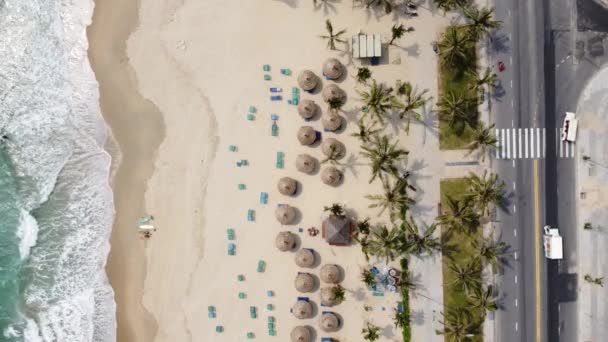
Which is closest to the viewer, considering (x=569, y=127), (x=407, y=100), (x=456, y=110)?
(x=456, y=110)

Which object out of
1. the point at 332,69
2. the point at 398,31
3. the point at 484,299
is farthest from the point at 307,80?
the point at 484,299

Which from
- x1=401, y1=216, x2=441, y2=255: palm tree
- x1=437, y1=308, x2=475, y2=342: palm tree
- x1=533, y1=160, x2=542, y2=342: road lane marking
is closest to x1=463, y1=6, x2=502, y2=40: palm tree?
x1=533, y1=160, x2=542, y2=342: road lane marking

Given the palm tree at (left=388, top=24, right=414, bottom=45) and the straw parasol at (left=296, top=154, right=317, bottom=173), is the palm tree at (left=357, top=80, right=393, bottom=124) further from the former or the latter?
the straw parasol at (left=296, top=154, right=317, bottom=173)

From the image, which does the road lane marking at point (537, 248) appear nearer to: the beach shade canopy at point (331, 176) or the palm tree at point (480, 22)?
the palm tree at point (480, 22)

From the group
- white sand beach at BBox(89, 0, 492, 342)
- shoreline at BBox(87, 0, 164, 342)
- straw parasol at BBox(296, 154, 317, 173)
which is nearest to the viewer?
straw parasol at BBox(296, 154, 317, 173)

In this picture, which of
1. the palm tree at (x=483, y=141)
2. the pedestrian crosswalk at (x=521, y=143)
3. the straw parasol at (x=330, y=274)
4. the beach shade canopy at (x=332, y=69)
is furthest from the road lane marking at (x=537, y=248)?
the beach shade canopy at (x=332, y=69)

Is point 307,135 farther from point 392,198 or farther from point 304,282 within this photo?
point 304,282
